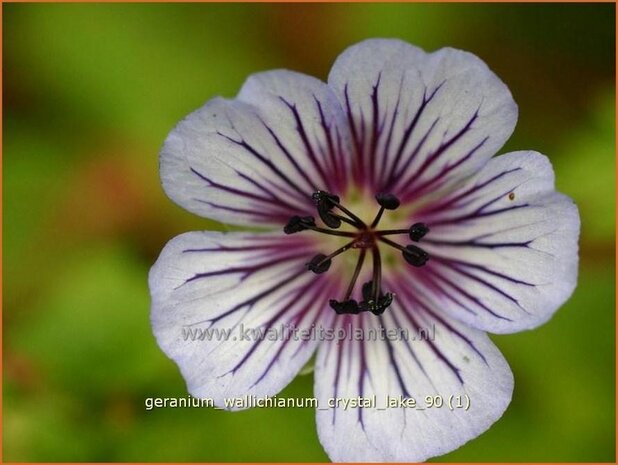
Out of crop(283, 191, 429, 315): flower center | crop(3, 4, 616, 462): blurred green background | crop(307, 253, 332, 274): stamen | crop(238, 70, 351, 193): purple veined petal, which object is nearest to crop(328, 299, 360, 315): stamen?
crop(283, 191, 429, 315): flower center

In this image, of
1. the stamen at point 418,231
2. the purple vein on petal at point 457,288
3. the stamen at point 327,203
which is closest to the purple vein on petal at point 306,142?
the stamen at point 327,203

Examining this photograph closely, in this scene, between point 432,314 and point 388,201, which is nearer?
point 388,201

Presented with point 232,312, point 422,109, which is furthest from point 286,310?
point 422,109

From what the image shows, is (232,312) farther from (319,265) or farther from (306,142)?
(306,142)

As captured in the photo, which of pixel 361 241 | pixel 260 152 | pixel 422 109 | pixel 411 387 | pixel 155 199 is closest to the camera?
pixel 422 109

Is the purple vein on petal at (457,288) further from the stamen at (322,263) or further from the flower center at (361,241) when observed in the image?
the stamen at (322,263)

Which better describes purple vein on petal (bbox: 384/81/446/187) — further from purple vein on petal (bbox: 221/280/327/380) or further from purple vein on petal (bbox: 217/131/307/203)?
purple vein on petal (bbox: 221/280/327/380)
